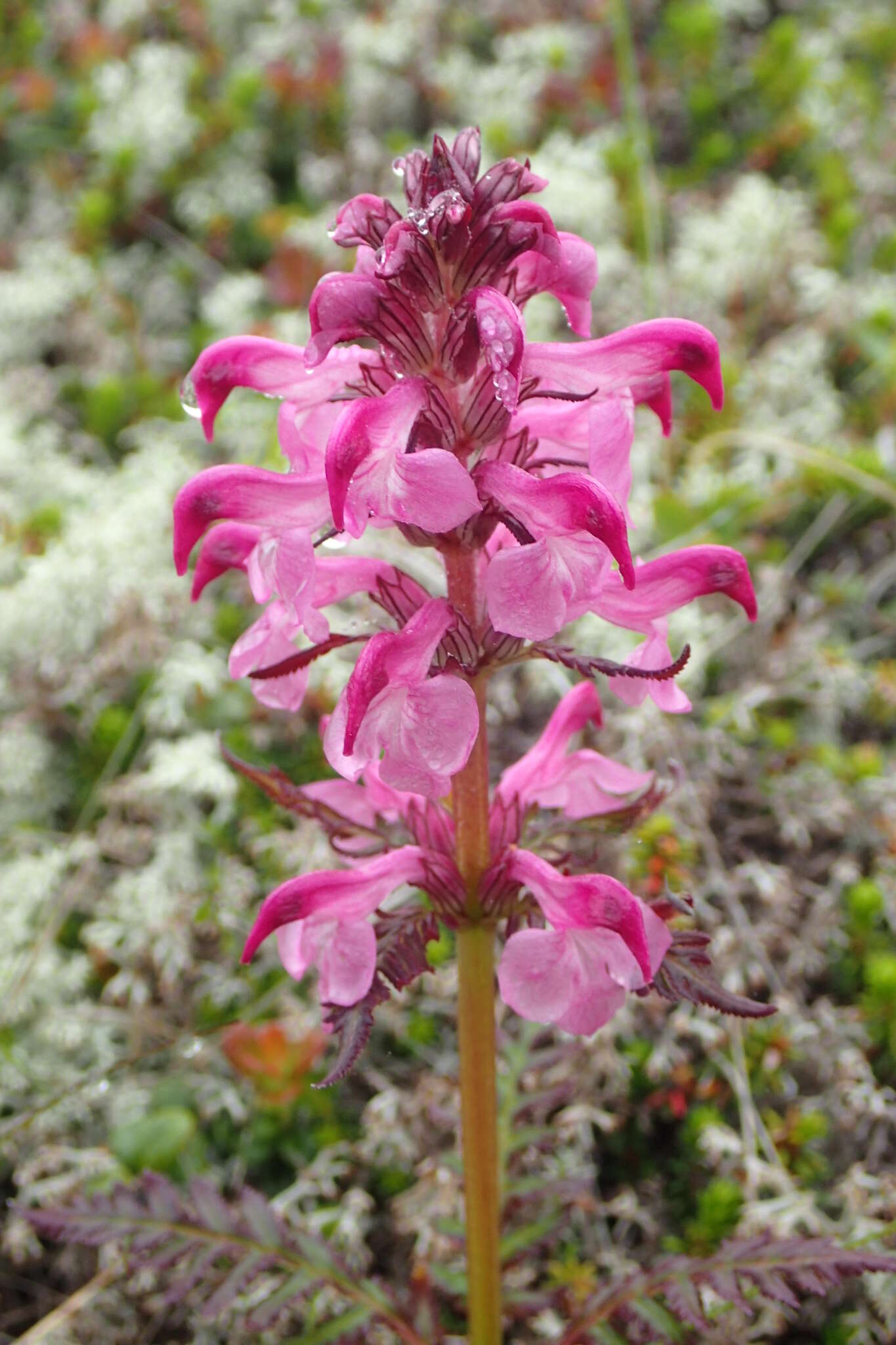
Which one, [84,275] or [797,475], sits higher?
[84,275]

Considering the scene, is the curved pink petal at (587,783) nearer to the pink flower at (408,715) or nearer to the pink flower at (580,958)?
the pink flower at (580,958)

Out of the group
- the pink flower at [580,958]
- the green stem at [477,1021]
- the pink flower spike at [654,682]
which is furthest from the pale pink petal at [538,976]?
the pink flower spike at [654,682]

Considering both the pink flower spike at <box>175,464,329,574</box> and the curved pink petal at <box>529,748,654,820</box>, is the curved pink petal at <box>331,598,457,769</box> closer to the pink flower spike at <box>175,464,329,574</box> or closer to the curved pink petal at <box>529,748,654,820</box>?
the pink flower spike at <box>175,464,329,574</box>

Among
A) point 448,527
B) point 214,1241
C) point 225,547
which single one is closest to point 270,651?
point 225,547

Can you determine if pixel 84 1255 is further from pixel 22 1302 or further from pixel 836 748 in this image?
pixel 836 748

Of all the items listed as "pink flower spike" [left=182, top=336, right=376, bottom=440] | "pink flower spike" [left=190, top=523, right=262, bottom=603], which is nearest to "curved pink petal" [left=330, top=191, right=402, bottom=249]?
"pink flower spike" [left=182, top=336, right=376, bottom=440]

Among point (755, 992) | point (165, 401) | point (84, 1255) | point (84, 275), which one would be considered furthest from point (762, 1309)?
point (84, 275)
